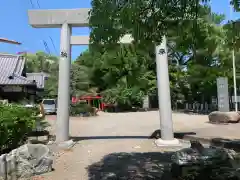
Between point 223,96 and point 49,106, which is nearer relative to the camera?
point 223,96

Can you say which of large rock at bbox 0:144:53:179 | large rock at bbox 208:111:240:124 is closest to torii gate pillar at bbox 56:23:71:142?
large rock at bbox 0:144:53:179

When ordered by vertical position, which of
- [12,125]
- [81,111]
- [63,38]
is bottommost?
[12,125]

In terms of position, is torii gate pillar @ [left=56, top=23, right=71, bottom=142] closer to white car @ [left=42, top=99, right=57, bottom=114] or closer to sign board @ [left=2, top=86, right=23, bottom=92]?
sign board @ [left=2, top=86, right=23, bottom=92]

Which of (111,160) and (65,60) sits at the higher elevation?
(65,60)

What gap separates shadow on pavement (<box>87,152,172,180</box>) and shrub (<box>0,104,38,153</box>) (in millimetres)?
2454

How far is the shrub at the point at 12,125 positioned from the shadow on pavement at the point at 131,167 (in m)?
2.45

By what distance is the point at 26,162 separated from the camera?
7.18 meters

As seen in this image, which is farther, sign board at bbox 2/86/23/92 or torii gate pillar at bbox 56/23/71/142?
sign board at bbox 2/86/23/92

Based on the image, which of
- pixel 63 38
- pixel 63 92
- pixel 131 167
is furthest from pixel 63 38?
pixel 131 167

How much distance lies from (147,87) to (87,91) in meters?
7.39

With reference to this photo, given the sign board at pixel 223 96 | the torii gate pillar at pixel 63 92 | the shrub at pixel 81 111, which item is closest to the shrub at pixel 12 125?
the torii gate pillar at pixel 63 92

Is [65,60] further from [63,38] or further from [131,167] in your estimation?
[131,167]

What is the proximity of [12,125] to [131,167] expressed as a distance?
11.5 ft

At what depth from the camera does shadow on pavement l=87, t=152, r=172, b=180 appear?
688 centimetres
